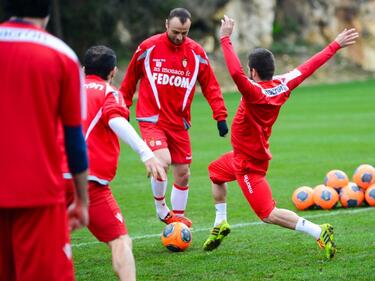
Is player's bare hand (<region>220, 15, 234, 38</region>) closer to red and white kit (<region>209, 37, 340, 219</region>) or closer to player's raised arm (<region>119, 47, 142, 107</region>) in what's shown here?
red and white kit (<region>209, 37, 340, 219</region>)

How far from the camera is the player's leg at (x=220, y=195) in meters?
9.74

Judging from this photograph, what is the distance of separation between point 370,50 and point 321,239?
44830 millimetres

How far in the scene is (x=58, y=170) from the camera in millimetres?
5211

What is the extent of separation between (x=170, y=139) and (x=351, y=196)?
2.82 m

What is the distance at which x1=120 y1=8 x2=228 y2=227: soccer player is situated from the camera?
1084 centimetres

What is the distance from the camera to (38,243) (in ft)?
16.7

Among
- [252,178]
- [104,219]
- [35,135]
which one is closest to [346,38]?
[252,178]

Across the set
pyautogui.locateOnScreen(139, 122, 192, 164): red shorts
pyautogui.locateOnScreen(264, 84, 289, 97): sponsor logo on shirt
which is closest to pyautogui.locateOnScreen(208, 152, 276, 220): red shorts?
pyautogui.locateOnScreen(264, 84, 289, 97): sponsor logo on shirt

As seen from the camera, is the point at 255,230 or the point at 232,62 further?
the point at 255,230

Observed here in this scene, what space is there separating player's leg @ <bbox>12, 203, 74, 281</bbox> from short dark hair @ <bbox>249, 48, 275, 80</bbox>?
437 centimetres

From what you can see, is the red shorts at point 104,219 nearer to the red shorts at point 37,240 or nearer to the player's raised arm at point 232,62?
the red shorts at point 37,240

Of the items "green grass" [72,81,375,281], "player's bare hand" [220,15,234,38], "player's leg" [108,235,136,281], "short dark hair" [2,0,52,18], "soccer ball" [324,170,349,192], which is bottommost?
"green grass" [72,81,375,281]

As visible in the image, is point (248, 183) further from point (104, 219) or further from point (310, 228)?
point (104, 219)

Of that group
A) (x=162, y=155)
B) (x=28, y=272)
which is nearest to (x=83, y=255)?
(x=162, y=155)
